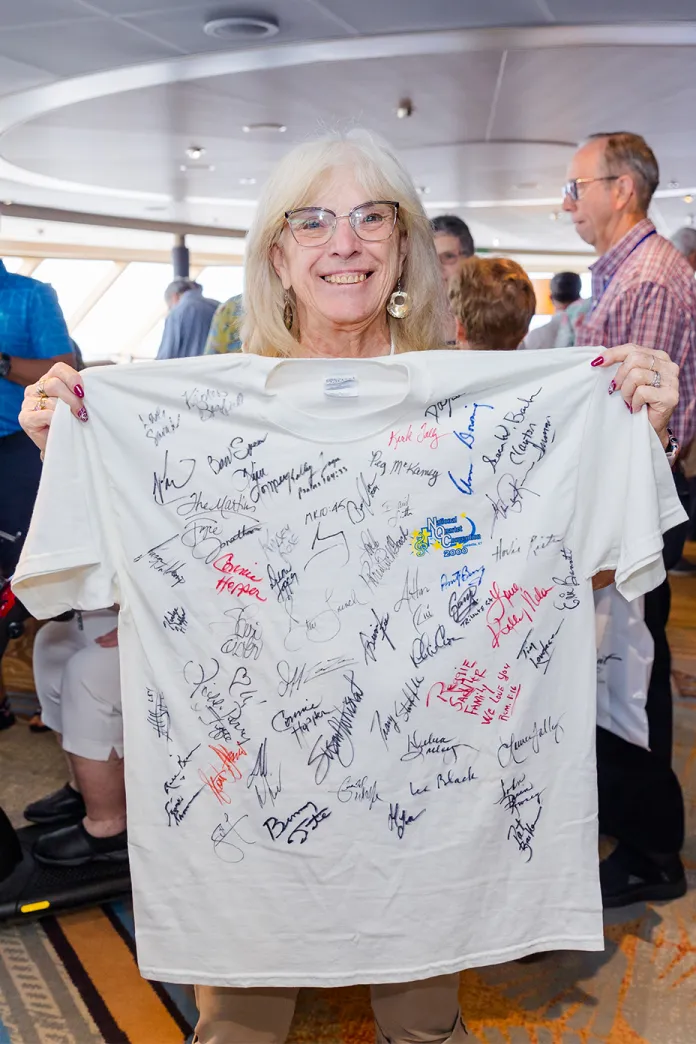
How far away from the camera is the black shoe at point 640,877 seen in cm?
229

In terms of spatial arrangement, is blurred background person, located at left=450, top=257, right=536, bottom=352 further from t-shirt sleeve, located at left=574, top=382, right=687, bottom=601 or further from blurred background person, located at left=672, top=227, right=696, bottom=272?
blurred background person, located at left=672, top=227, right=696, bottom=272

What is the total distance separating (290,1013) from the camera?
5.16 feet

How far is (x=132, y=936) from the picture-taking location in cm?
223

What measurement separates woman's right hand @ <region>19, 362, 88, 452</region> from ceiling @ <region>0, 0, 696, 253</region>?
276cm

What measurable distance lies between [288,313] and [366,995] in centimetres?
143

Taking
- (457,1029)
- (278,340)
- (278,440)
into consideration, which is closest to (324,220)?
(278,340)

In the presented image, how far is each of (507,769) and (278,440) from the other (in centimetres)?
60

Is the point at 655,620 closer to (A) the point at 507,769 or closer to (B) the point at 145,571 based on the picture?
(A) the point at 507,769

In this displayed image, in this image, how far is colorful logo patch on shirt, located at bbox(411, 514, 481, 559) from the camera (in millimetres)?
1401

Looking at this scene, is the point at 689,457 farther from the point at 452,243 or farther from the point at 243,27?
the point at 243,27
